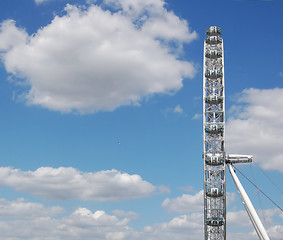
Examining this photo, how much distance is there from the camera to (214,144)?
13150cm

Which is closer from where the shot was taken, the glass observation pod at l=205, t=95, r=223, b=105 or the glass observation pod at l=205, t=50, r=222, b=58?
the glass observation pod at l=205, t=95, r=223, b=105

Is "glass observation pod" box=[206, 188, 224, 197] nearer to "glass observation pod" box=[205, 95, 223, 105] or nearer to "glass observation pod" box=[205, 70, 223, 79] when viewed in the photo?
"glass observation pod" box=[205, 95, 223, 105]

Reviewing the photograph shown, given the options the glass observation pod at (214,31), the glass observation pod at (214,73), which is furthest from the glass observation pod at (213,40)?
the glass observation pod at (214,73)

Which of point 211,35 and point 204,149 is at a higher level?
point 211,35

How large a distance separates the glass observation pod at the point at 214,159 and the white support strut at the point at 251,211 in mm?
4579

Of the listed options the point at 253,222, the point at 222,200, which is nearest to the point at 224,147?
the point at 222,200

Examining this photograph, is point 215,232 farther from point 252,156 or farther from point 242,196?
point 252,156

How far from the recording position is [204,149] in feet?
428

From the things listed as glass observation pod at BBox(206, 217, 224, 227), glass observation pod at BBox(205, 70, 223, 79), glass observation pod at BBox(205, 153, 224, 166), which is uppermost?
glass observation pod at BBox(205, 70, 223, 79)

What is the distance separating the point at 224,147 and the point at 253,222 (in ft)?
76.6

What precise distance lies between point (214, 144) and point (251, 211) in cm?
2319

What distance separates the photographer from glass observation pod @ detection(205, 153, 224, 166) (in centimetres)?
12762

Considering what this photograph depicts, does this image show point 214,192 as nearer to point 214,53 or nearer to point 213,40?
point 214,53

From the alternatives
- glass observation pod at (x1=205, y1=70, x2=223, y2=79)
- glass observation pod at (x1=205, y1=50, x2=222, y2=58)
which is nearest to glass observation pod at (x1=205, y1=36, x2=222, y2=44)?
glass observation pod at (x1=205, y1=50, x2=222, y2=58)
